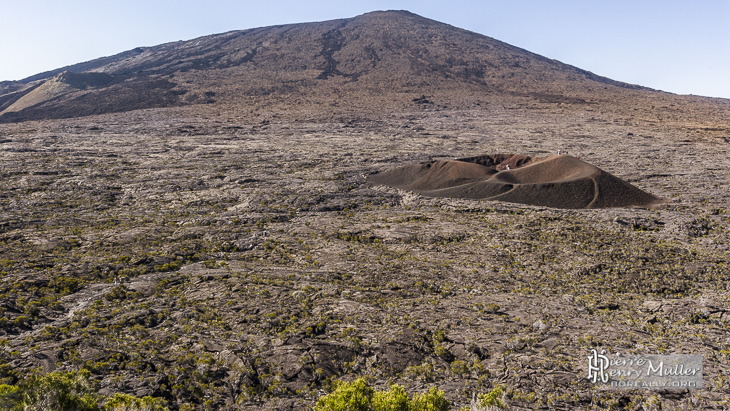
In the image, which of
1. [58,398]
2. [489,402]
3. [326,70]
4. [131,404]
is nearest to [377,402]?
[489,402]

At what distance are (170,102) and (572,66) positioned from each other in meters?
90.8

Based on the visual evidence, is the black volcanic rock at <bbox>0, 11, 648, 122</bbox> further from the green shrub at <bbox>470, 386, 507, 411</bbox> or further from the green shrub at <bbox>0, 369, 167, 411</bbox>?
the green shrub at <bbox>470, 386, 507, 411</bbox>

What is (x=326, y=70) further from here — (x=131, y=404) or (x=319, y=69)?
(x=131, y=404)

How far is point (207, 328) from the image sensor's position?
25.3ft

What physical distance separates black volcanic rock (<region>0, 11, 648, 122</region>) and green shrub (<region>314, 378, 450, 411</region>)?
177 feet

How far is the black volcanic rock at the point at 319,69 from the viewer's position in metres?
56.7

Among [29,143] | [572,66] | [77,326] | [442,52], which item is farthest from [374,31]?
[77,326]

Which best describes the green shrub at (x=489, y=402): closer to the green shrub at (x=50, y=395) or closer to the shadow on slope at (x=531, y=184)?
the green shrub at (x=50, y=395)

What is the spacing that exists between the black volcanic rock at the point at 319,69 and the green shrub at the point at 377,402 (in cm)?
5380

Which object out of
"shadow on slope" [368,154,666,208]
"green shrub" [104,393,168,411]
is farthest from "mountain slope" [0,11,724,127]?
"green shrub" [104,393,168,411]

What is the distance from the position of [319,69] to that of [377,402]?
72343mm

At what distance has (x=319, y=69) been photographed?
7088 cm

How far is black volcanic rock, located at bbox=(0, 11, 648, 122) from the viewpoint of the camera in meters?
56.7

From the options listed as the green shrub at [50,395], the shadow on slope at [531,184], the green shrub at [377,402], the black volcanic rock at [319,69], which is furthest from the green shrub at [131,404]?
the black volcanic rock at [319,69]
